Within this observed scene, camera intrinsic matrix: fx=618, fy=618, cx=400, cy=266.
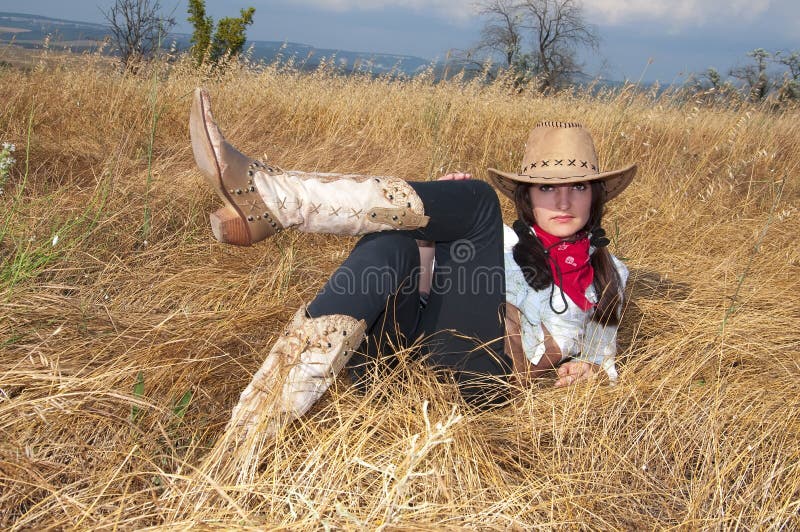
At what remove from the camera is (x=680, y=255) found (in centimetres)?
318

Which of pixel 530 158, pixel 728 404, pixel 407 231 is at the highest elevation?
pixel 530 158

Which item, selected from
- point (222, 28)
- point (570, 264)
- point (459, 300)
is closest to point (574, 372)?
point (570, 264)

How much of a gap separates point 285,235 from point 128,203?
27.2 inches

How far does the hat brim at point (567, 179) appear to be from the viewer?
1893mm

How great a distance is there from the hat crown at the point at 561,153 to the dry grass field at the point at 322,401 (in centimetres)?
62

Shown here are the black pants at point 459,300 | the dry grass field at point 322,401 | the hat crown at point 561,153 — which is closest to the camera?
the dry grass field at point 322,401

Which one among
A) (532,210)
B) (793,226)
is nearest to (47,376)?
(532,210)

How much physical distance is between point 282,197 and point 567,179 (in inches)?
34.4

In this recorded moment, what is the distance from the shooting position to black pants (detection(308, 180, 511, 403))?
1.67 metres

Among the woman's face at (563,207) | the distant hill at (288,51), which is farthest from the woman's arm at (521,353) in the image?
the distant hill at (288,51)

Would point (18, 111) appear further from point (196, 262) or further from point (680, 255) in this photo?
point (680, 255)

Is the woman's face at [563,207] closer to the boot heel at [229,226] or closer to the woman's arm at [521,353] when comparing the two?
the woman's arm at [521,353]

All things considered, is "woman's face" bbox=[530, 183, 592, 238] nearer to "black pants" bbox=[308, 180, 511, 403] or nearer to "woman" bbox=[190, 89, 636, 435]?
"woman" bbox=[190, 89, 636, 435]

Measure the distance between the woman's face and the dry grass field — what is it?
47 cm
